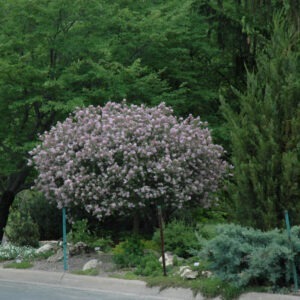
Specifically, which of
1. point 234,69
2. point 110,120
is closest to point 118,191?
point 110,120

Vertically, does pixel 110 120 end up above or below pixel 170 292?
above

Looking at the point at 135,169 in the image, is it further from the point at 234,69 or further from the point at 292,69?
the point at 234,69

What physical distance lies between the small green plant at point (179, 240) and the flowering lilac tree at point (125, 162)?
0.80 m

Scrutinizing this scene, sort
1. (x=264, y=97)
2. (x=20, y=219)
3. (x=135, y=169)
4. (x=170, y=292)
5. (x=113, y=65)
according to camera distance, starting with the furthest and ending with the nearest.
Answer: (x=113, y=65) → (x=20, y=219) → (x=135, y=169) → (x=264, y=97) → (x=170, y=292)

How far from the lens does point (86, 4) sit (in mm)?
17156

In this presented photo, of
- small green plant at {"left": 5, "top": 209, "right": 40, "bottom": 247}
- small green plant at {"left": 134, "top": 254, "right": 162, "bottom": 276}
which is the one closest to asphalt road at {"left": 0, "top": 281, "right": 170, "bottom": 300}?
small green plant at {"left": 134, "top": 254, "right": 162, "bottom": 276}

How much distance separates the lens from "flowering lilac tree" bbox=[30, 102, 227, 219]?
536 inches

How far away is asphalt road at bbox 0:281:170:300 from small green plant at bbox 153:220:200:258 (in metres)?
2.34

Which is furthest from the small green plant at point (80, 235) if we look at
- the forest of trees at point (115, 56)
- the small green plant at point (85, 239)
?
the forest of trees at point (115, 56)

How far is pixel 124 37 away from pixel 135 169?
19.1ft

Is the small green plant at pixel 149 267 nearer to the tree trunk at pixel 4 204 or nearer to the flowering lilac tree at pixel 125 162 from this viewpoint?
the flowering lilac tree at pixel 125 162

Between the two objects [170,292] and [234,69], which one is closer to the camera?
[170,292]

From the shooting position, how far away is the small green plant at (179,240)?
13008 mm

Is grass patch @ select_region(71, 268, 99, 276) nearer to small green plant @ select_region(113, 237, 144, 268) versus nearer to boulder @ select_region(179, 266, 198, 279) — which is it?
small green plant @ select_region(113, 237, 144, 268)
